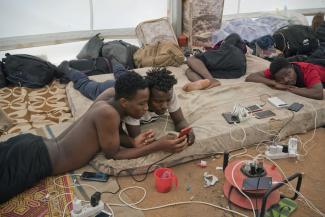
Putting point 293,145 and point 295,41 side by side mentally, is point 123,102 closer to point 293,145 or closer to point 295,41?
point 293,145

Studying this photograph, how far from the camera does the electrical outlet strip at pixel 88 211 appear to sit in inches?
59.0

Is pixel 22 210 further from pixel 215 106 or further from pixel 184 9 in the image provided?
pixel 184 9

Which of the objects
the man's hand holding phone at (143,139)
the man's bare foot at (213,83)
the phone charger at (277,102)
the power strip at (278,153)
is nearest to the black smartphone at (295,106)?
the phone charger at (277,102)

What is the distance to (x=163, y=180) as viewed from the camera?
177 centimetres

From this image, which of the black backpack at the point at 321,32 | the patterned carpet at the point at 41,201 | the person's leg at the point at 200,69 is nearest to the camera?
the patterned carpet at the point at 41,201

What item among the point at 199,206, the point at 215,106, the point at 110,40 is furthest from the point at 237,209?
the point at 110,40

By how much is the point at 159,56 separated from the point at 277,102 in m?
1.50

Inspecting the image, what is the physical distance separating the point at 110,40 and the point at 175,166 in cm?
267

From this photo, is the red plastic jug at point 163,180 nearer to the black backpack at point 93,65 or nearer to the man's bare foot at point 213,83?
the man's bare foot at point 213,83

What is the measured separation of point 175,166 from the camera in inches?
81.2

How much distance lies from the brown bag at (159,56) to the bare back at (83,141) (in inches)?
68.6

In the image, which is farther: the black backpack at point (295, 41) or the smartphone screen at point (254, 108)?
the black backpack at point (295, 41)

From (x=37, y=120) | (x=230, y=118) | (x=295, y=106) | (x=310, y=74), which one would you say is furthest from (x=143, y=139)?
(x=310, y=74)

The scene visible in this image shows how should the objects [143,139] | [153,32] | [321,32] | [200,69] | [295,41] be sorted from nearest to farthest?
[143,139]
[200,69]
[153,32]
[295,41]
[321,32]
